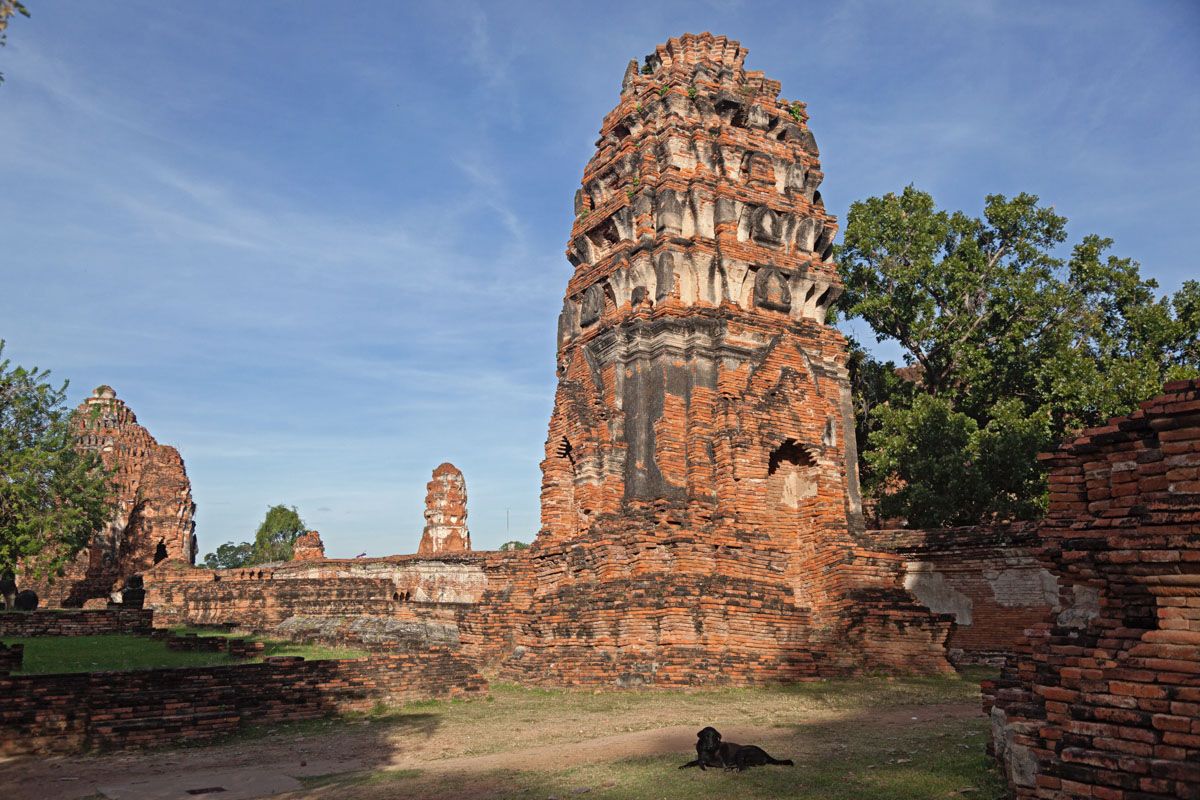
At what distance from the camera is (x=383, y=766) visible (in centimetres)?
923

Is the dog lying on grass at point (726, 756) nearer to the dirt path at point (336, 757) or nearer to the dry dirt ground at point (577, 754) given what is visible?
the dry dirt ground at point (577, 754)

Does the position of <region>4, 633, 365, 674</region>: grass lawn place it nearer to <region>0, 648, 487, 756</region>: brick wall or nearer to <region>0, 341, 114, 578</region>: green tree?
<region>0, 648, 487, 756</region>: brick wall

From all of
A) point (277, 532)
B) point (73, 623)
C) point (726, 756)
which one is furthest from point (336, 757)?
point (277, 532)

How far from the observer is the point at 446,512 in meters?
33.6

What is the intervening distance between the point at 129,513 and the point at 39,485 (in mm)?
9510

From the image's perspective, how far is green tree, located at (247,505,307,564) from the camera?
60.7 m

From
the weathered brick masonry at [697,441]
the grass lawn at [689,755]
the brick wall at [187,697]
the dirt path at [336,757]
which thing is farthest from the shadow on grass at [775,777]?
the weathered brick masonry at [697,441]

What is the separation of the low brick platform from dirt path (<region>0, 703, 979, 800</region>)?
9934mm

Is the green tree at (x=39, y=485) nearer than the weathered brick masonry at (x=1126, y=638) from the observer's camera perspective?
No

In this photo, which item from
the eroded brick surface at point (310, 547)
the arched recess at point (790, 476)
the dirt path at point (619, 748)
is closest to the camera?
the dirt path at point (619, 748)

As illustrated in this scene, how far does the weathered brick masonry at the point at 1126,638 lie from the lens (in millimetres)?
4895

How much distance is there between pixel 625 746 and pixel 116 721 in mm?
5925

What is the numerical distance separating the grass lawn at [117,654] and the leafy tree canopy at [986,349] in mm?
13104

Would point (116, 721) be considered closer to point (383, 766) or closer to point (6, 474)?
point (383, 766)
